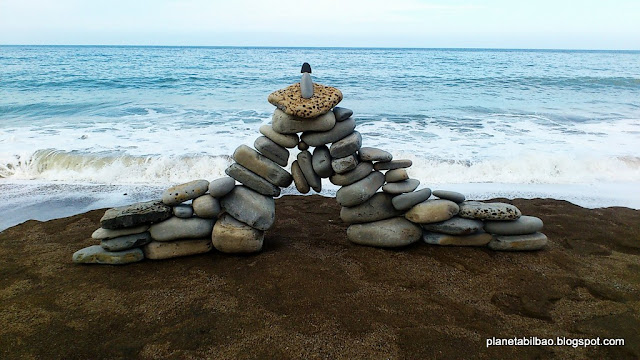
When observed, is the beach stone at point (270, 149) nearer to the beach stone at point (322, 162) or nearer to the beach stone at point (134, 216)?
the beach stone at point (322, 162)

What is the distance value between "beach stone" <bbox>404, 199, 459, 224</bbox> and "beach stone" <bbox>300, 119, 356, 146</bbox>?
3.88 ft

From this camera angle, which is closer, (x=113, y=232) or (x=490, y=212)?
(x=113, y=232)

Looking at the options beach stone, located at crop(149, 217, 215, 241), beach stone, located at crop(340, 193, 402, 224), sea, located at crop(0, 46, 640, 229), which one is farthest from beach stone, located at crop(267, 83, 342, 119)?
sea, located at crop(0, 46, 640, 229)

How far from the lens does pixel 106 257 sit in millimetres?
4379

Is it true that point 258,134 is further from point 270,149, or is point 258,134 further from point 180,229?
point 180,229

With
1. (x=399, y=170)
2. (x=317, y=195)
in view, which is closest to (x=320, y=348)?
(x=399, y=170)

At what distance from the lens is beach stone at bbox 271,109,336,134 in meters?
4.61

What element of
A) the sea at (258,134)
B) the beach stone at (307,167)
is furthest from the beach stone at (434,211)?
the sea at (258,134)

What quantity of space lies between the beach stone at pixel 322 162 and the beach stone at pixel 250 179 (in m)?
0.55

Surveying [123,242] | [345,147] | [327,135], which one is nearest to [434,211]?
[345,147]

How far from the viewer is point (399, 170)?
478 centimetres

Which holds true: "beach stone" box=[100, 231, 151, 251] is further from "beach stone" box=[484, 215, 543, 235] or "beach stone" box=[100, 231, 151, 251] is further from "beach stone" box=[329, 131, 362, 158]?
"beach stone" box=[484, 215, 543, 235]

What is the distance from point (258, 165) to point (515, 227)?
116 inches

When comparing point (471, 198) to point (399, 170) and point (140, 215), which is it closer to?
point (399, 170)
